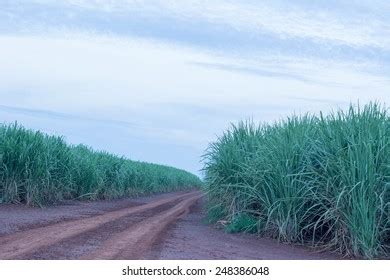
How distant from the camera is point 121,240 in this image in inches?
399

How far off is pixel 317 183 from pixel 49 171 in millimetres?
9018

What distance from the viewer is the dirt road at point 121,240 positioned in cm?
866

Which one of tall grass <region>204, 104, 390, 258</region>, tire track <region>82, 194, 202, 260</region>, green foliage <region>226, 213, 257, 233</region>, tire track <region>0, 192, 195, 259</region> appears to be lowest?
tire track <region>0, 192, 195, 259</region>

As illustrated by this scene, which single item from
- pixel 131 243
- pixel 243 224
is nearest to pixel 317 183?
pixel 243 224

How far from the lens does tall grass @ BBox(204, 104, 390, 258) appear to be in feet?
31.9

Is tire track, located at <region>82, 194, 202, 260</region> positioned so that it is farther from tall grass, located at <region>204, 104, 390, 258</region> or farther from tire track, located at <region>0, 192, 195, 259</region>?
tall grass, located at <region>204, 104, 390, 258</region>

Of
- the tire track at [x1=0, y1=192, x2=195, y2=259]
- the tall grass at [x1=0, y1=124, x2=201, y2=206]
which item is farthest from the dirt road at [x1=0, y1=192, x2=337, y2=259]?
the tall grass at [x1=0, y1=124, x2=201, y2=206]

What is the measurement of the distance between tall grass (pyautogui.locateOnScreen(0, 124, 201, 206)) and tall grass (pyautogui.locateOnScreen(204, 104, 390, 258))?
4.96 metres

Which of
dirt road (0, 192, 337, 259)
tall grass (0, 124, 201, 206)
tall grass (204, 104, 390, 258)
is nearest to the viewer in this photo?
dirt road (0, 192, 337, 259)

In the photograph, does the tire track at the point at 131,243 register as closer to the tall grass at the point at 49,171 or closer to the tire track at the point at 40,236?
the tire track at the point at 40,236

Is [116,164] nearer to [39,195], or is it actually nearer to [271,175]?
[39,195]

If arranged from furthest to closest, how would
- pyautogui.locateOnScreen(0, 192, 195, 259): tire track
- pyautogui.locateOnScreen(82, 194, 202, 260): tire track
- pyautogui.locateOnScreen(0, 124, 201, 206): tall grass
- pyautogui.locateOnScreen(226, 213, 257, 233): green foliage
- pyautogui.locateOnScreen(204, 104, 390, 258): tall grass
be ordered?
pyautogui.locateOnScreen(0, 124, 201, 206): tall grass < pyautogui.locateOnScreen(226, 213, 257, 233): green foliage < pyautogui.locateOnScreen(204, 104, 390, 258): tall grass < pyautogui.locateOnScreen(0, 192, 195, 259): tire track < pyautogui.locateOnScreen(82, 194, 202, 260): tire track

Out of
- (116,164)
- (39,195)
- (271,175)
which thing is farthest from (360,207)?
(116,164)
